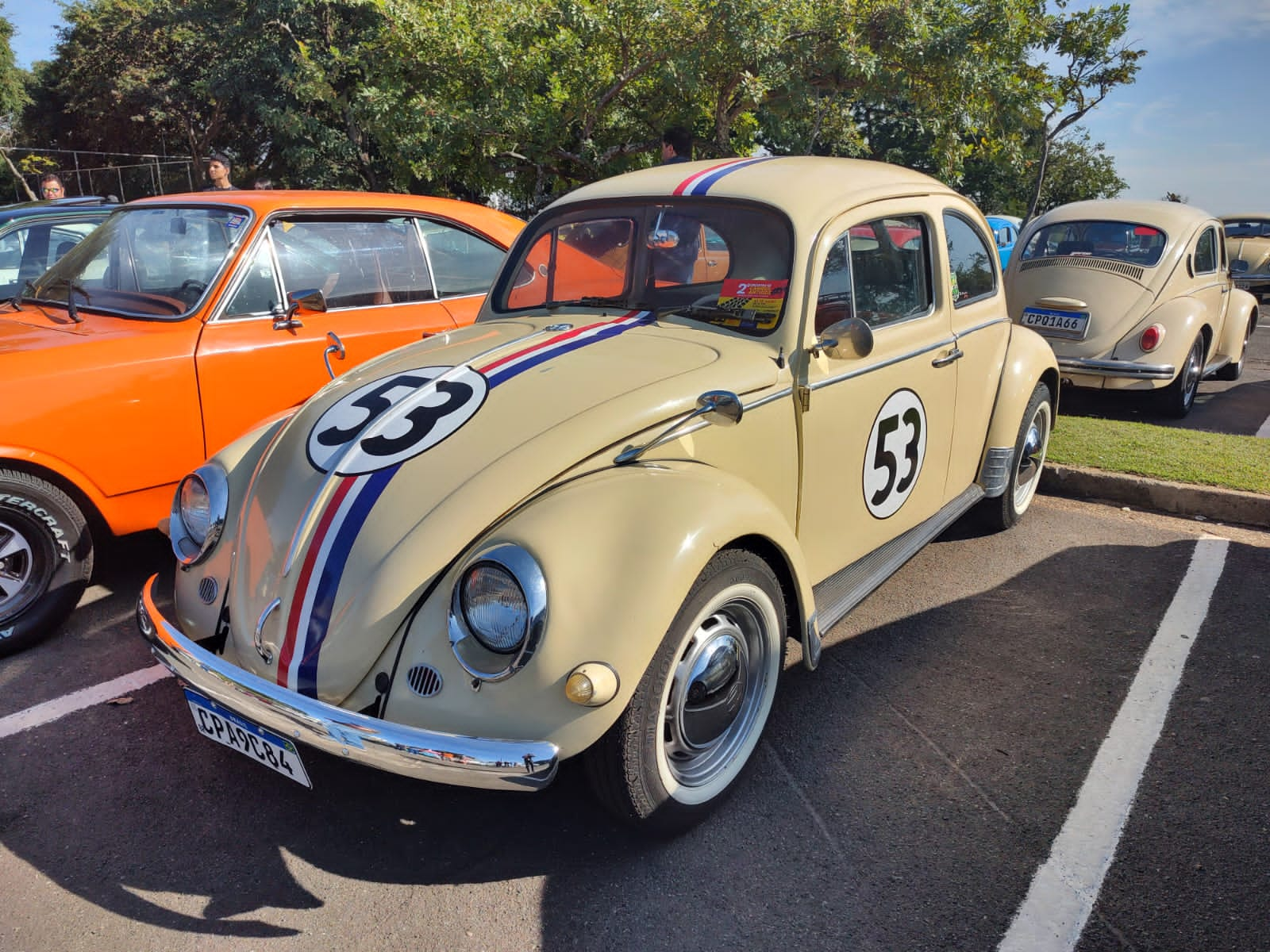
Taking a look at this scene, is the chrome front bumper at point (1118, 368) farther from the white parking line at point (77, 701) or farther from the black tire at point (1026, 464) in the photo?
the white parking line at point (77, 701)

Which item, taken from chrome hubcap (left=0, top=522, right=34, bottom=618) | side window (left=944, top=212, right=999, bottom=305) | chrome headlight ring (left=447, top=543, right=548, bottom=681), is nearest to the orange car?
chrome hubcap (left=0, top=522, right=34, bottom=618)

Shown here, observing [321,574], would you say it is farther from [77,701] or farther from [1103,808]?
[1103,808]

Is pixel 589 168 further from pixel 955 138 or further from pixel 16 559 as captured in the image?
pixel 16 559

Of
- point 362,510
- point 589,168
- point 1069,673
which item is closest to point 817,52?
point 589,168

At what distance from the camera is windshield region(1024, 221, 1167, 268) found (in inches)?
310

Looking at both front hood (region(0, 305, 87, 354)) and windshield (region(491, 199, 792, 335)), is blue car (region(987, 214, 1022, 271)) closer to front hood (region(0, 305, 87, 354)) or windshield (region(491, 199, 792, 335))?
windshield (region(491, 199, 792, 335))

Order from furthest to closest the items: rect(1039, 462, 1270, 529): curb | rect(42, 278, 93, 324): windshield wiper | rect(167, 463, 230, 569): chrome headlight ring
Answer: rect(1039, 462, 1270, 529): curb
rect(42, 278, 93, 324): windshield wiper
rect(167, 463, 230, 569): chrome headlight ring

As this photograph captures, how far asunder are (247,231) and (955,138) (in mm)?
11998

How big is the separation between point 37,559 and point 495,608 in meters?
2.47

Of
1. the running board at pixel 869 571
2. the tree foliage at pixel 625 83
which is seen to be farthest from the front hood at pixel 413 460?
the tree foliage at pixel 625 83

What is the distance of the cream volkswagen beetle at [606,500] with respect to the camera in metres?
2.15

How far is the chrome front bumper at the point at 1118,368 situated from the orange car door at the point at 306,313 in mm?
5090

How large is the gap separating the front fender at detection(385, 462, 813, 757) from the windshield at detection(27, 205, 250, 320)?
2704 millimetres

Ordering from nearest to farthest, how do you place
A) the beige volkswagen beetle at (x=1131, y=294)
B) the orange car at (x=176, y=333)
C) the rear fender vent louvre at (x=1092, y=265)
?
the orange car at (x=176, y=333) → the beige volkswagen beetle at (x=1131, y=294) → the rear fender vent louvre at (x=1092, y=265)
